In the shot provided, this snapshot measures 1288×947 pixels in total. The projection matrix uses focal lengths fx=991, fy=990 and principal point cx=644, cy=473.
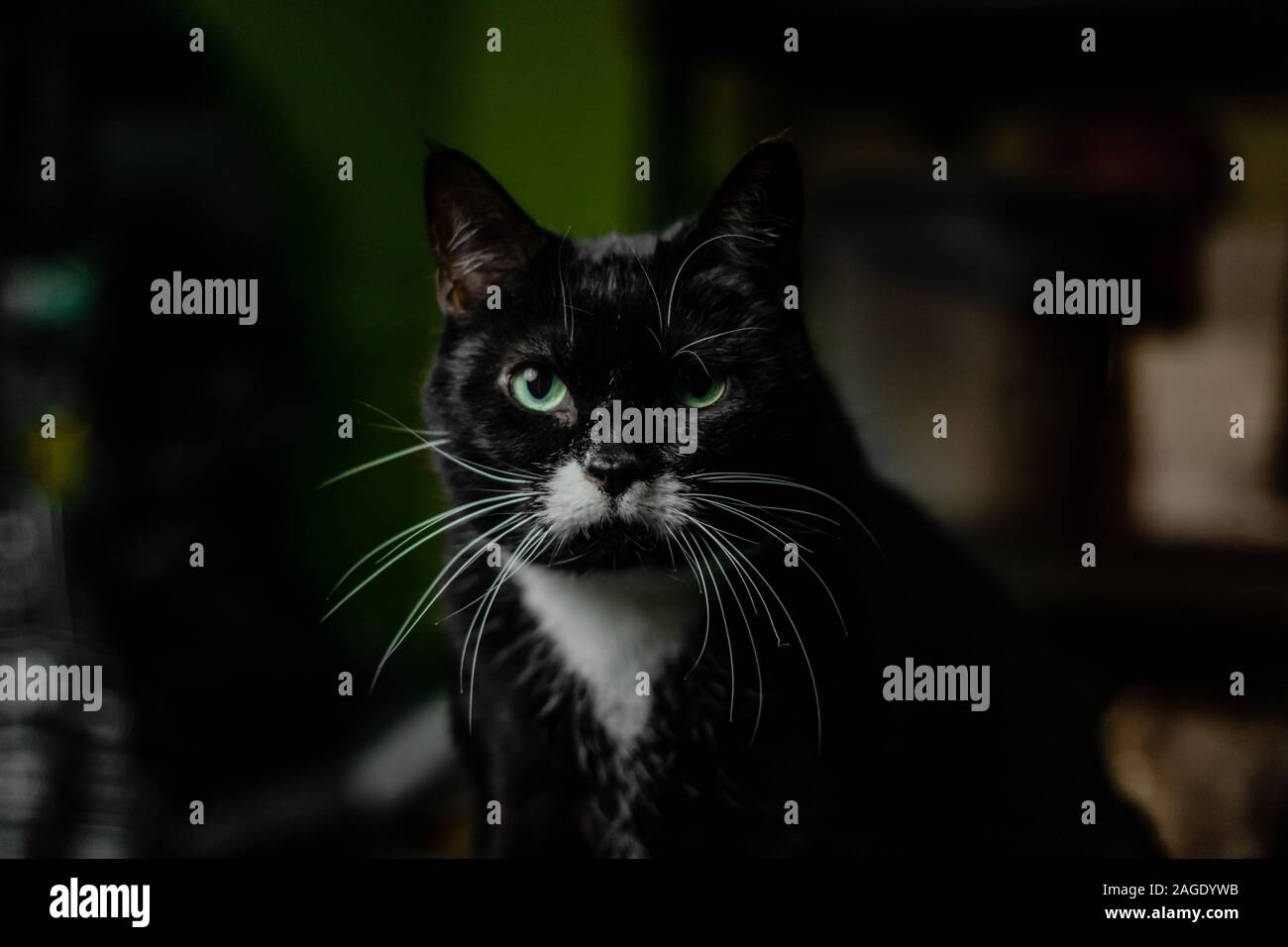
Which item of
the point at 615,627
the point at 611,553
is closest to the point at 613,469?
the point at 611,553

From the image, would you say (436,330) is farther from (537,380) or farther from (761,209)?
(761,209)

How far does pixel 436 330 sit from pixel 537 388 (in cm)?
14

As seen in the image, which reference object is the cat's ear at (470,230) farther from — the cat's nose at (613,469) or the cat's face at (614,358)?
the cat's nose at (613,469)

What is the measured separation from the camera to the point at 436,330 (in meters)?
0.78

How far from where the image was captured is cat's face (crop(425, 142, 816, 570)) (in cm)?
65

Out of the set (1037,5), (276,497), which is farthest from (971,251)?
(276,497)

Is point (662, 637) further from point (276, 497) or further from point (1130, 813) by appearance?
point (276, 497)

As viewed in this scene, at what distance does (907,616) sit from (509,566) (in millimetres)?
298

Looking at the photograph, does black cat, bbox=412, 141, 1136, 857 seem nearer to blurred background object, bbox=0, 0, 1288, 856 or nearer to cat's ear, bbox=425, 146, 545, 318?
cat's ear, bbox=425, 146, 545, 318

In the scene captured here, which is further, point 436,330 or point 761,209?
point 436,330

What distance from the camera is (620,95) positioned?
979 millimetres

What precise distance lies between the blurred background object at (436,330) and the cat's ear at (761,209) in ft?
0.56

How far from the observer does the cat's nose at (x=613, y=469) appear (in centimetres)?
64

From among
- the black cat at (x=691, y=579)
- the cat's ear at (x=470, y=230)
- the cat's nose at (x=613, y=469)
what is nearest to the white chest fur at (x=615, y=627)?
the black cat at (x=691, y=579)
